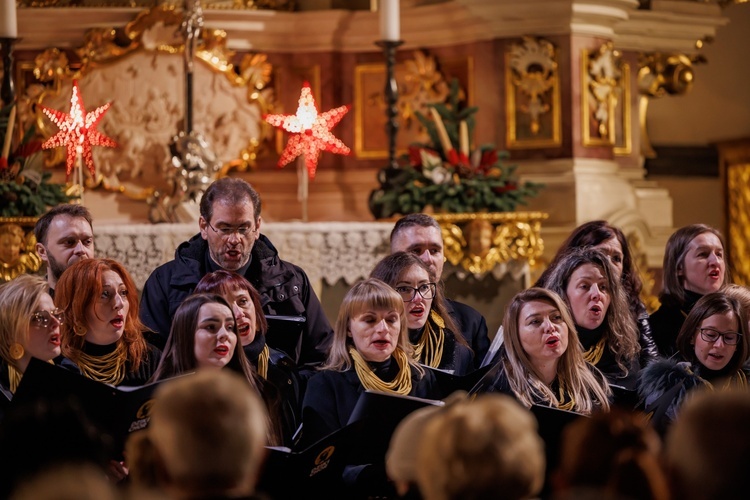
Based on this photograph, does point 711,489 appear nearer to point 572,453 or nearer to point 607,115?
point 572,453

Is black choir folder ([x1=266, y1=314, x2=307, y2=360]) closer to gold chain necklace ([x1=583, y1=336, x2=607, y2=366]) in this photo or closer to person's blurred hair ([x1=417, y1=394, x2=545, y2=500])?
gold chain necklace ([x1=583, y1=336, x2=607, y2=366])

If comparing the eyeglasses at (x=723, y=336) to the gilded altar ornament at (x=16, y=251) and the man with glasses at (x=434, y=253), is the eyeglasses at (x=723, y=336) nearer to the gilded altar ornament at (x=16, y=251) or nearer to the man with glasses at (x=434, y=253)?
the man with glasses at (x=434, y=253)

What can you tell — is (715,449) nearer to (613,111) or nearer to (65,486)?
(65,486)

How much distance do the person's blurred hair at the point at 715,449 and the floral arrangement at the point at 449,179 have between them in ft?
16.9

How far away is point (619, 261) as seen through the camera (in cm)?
564

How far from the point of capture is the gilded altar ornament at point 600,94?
27.4ft

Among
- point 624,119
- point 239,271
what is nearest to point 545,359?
point 239,271

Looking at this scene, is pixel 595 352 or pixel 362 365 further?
pixel 595 352

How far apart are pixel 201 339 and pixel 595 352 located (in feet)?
5.19

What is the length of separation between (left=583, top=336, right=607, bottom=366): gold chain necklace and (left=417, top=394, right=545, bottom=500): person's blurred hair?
2.69 m

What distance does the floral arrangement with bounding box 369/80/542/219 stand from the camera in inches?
298

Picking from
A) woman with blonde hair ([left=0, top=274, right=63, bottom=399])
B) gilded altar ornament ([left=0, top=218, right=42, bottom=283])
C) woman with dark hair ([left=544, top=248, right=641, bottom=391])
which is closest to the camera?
woman with blonde hair ([left=0, top=274, right=63, bottom=399])

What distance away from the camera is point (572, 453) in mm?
2477

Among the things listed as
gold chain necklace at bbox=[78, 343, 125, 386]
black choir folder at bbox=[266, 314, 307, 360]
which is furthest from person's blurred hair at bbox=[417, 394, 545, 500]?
black choir folder at bbox=[266, 314, 307, 360]
